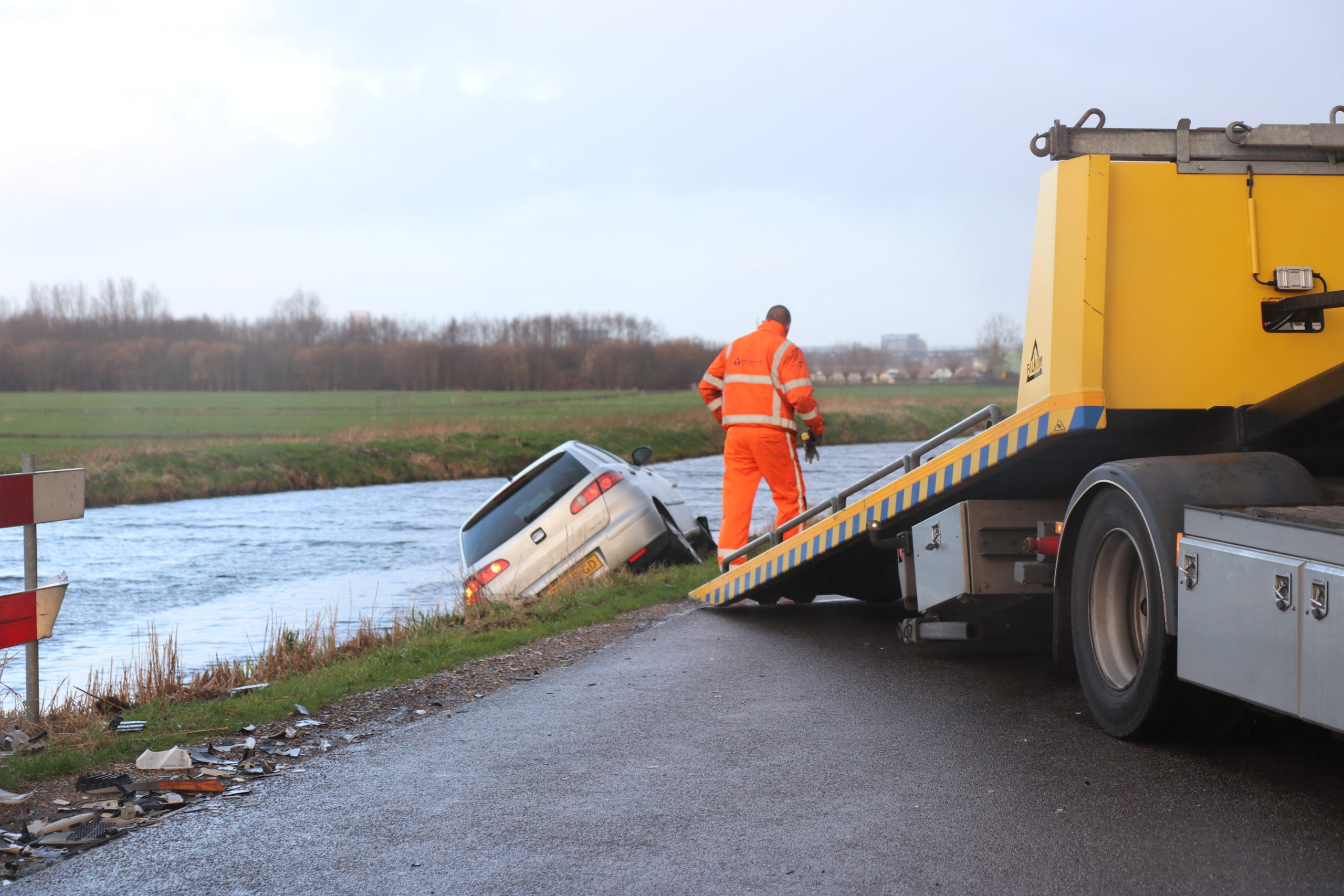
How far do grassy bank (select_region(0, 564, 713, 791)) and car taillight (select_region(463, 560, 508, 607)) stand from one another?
0.34 m

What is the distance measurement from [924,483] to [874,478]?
107 centimetres

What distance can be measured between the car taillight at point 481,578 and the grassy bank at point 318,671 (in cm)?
34

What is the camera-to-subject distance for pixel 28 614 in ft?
17.5

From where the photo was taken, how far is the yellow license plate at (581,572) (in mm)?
10422

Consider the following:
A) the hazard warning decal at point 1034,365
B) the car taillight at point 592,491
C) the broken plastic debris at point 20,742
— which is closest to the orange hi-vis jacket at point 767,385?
the car taillight at point 592,491

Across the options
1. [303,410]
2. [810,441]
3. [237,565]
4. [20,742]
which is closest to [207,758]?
[20,742]

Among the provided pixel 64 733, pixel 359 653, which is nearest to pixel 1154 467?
pixel 64 733

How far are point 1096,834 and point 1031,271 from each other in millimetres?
3103

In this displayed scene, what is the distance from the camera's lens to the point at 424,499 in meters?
27.5

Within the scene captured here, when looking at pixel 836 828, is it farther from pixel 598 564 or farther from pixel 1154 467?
pixel 598 564

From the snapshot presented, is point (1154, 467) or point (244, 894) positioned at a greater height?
point (1154, 467)

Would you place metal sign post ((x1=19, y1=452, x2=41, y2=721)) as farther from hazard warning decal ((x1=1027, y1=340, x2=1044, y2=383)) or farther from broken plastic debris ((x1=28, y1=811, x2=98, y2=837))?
hazard warning decal ((x1=1027, y1=340, x2=1044, y2=383))

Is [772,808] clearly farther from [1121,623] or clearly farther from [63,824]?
[63,824]

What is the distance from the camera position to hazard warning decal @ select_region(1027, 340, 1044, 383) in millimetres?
5734
